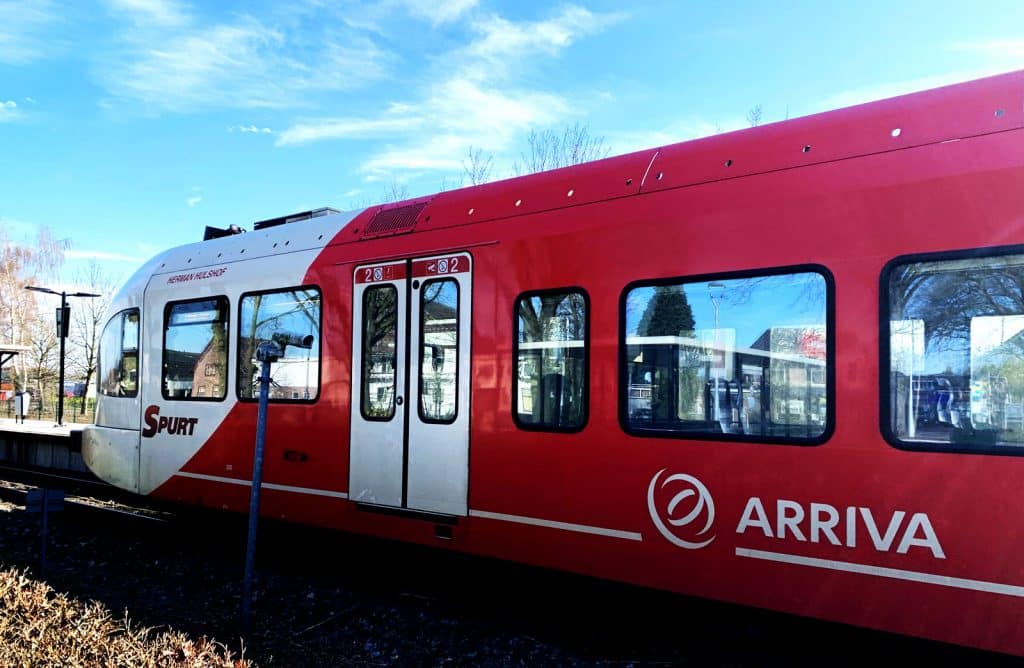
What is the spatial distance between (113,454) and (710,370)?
25.0 feet

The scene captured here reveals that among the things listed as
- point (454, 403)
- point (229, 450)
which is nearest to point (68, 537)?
point (229, 450)

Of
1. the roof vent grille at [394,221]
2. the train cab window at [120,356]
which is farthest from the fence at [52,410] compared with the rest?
the roof vent grille at [394,221]

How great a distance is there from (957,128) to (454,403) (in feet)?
12.8

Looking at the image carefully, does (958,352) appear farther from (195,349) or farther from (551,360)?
(195,349)

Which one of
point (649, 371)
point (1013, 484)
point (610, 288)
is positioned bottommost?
point (1013, 484)

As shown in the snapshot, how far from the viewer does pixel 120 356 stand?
31.3 ft

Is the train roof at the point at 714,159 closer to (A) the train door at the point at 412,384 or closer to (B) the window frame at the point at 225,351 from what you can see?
(A) the train door at the point at 412,384

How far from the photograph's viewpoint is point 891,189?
4.41m

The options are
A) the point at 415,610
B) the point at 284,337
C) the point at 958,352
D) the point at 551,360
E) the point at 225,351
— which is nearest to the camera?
the point at 958,352

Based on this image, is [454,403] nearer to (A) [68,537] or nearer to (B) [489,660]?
(B) [489,660]

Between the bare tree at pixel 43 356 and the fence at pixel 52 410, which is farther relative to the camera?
the bare tree at pixel 43 356

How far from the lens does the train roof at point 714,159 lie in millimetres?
4316

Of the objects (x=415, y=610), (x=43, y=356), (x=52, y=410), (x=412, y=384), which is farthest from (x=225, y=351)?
(x=43, y=356)

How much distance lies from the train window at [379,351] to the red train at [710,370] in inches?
1.0
